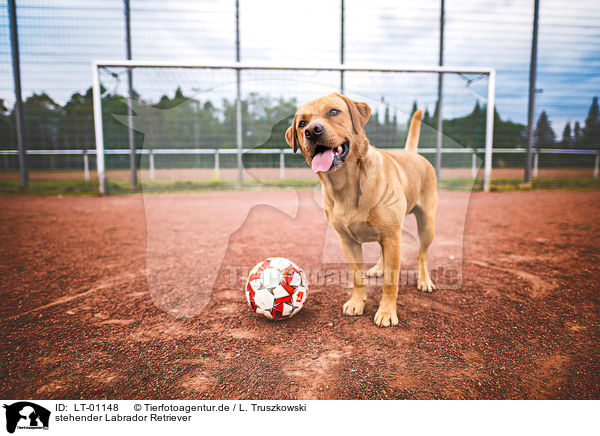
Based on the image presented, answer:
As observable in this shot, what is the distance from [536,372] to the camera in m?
1.49

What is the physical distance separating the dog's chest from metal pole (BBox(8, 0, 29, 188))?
13.1m

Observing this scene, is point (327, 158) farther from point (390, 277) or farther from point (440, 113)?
point (440, 113)

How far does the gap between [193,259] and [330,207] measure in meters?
2.30

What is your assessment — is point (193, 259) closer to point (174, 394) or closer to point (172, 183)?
point (174, 394)

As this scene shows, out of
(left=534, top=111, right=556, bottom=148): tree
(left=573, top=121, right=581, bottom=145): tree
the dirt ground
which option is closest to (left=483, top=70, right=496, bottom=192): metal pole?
(left=534, top=111, right=556, bottom=148): tree

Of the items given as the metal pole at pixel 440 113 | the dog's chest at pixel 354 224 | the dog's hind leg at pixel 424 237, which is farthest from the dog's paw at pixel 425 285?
the metal pole at pixel 440 113

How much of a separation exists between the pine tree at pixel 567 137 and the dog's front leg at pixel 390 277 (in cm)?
1418

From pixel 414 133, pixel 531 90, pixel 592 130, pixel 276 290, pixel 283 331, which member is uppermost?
pixel 531 90

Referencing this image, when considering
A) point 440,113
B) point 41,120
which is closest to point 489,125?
point 440,113

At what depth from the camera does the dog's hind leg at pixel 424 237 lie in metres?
2.58

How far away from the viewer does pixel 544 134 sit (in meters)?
12.2

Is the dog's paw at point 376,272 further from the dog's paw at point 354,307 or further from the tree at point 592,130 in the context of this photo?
the tree at point 592,130
